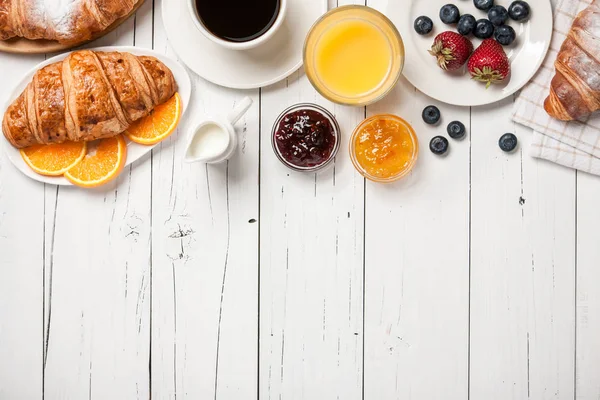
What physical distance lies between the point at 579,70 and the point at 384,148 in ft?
1.55

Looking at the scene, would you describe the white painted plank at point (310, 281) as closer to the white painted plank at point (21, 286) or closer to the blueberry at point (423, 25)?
the blueberry at point (423, 25)

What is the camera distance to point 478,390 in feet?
4.87

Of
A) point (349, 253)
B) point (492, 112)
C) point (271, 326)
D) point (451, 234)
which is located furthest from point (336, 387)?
point (492, 112)

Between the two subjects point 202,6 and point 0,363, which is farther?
point 0,363

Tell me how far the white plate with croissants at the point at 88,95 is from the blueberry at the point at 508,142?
0.82 m

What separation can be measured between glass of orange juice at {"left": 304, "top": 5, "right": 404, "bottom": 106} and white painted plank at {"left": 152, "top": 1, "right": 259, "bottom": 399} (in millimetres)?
242

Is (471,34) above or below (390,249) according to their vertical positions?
above

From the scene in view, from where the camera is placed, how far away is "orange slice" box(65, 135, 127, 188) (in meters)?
1.42

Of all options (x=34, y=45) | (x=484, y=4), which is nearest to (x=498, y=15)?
(x=484, y=4)

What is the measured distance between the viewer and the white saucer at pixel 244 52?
1366 mm

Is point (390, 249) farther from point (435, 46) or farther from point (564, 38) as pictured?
point (564, 38)

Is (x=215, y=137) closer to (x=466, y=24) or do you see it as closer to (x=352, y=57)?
(x=352, y=57)

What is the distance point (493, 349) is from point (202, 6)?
1.12 meters

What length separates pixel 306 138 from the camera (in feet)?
4.51
